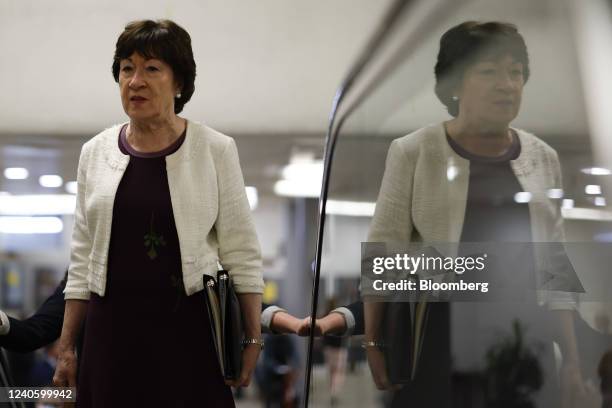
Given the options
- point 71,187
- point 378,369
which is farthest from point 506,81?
point 71,187

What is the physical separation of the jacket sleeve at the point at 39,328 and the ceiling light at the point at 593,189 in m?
1.43

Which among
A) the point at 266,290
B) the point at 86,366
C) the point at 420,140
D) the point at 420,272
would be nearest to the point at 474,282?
the point at 420,272

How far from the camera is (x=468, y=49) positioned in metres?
2.41

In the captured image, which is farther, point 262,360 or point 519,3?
point 262,360

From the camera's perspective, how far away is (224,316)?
2705 millimetres

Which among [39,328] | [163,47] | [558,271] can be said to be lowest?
[39,328]

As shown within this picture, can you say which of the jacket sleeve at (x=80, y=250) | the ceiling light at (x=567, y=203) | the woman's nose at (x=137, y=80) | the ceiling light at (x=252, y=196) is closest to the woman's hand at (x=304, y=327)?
the ceiling light at (x=252, y=196)

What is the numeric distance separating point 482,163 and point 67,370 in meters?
1.21

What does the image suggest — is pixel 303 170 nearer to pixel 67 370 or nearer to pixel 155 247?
pixel 155 247

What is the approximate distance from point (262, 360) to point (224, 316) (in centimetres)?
38

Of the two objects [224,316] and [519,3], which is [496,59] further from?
[224,316]

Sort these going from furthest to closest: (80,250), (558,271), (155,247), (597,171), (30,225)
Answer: (30,225)
(80,250)
(155,247)
(558,271)
(597,171)

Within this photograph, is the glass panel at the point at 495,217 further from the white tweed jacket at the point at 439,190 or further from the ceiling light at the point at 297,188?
the ceiling light at the point at 297,188

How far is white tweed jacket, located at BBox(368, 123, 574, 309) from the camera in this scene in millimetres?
2361
